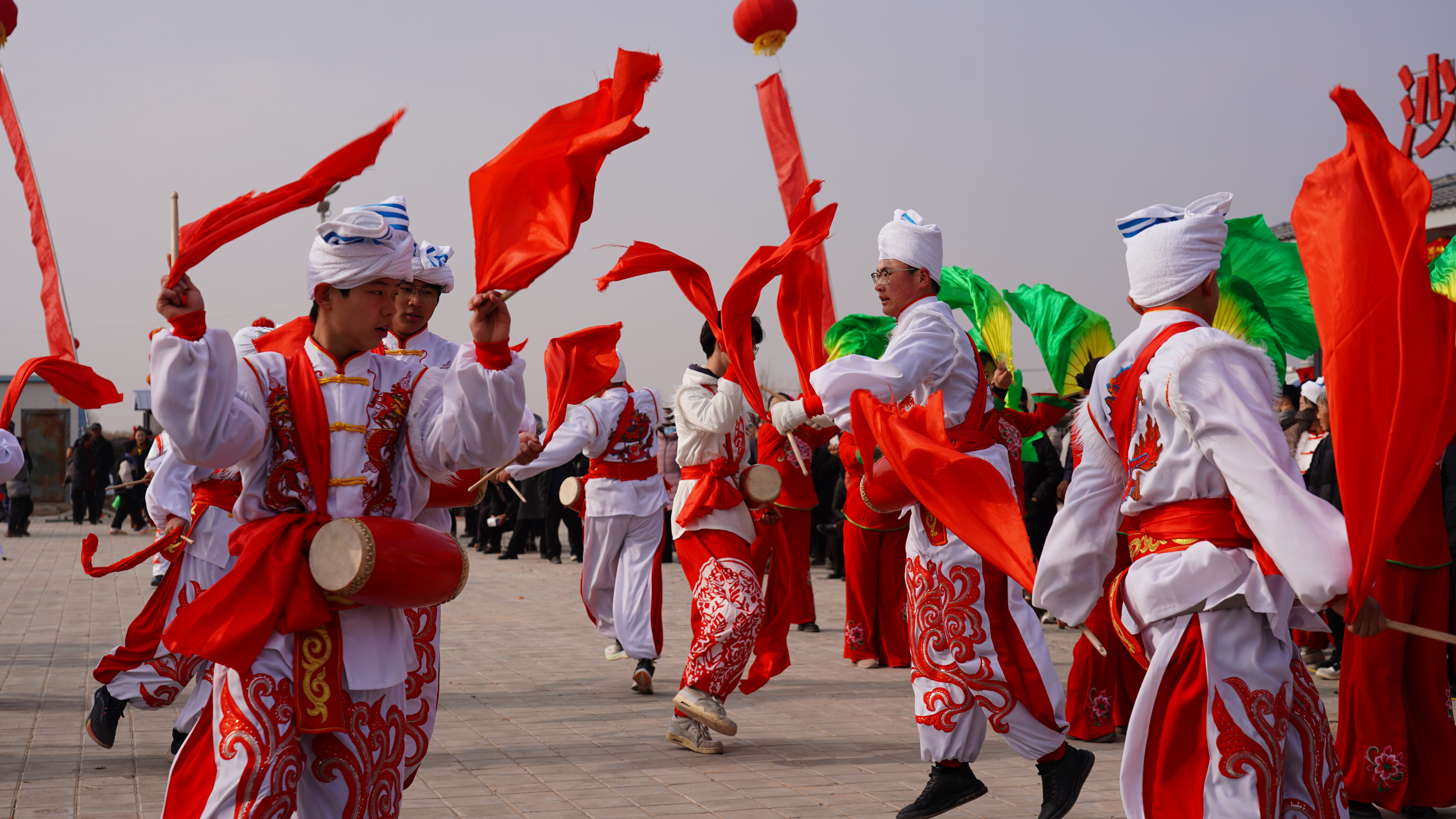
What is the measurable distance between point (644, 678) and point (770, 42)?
4402 mm

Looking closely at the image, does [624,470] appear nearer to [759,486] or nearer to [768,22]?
[759,486]

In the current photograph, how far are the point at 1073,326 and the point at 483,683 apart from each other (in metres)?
4.18

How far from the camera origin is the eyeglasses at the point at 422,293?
4770 mm

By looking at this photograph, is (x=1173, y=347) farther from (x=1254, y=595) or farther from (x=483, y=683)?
(x=483, y=683)

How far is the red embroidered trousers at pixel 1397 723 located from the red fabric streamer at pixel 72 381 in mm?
5179

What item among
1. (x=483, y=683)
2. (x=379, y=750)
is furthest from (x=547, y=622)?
(x=379, y=750)

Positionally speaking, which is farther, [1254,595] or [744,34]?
[744,34]

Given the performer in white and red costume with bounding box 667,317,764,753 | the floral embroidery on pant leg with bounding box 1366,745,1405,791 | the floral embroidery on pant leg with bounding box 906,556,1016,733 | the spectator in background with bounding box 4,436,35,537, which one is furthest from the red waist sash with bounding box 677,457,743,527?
the spectator in background with bounding box 4,436,35,537

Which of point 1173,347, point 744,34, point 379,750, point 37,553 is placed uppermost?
point 744,34

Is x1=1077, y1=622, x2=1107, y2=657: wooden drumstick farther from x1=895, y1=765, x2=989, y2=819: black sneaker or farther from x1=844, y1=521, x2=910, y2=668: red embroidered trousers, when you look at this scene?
x1=844, y1=521, x2=910, y2=668: red embroidered trousers

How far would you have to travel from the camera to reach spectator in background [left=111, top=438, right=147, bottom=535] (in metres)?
21.7

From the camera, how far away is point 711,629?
5.91 meters

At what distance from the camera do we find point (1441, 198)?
18.2 metres

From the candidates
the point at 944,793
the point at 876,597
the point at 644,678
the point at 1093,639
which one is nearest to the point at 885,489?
the point at 944,793
